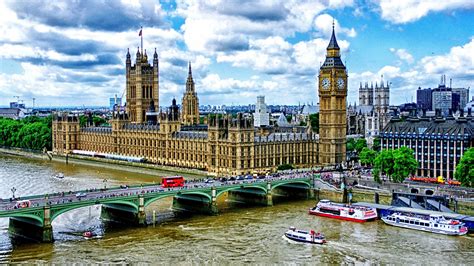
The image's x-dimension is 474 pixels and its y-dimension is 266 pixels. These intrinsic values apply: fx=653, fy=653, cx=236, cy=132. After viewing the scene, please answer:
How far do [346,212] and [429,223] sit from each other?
9.56 meters

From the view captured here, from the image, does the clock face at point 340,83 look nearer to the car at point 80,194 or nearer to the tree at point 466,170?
the tree at point 466,170

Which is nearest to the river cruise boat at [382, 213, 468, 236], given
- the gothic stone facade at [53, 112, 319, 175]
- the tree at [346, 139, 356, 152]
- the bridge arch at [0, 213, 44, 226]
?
the bridge arch at [0, 213, 44, 226]

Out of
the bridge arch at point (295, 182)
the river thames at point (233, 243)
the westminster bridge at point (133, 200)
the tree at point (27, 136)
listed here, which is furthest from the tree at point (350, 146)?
the tree at point (27, 136)

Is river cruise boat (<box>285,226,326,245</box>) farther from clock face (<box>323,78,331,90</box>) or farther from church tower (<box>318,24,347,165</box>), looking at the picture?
clock face (<box>323,78,331,90</box>)

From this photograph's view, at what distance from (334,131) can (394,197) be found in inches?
1293

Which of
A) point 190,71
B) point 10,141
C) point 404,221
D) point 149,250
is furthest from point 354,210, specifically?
point 10,141

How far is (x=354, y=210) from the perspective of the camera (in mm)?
Result: 70000

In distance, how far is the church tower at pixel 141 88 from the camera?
496 ft

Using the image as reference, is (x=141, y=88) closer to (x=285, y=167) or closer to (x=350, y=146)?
(x=350, y=146)

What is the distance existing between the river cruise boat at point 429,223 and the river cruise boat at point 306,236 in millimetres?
10998

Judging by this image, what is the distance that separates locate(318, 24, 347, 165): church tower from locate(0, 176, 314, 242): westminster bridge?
19.4 meters

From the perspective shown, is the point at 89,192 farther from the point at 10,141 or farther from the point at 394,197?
the point at 10,141

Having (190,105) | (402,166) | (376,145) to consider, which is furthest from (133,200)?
(190,105)

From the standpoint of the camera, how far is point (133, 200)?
66125mm
